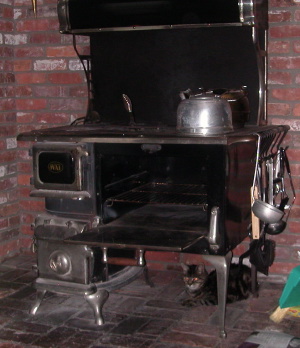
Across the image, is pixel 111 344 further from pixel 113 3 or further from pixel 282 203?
pixel 113 3

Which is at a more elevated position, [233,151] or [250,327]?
[233,151]

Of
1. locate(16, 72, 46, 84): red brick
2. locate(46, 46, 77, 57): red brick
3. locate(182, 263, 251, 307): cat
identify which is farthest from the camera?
locate(16, 72, 46, 84): red brick

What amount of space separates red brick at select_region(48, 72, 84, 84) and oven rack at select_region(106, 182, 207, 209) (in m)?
0.77

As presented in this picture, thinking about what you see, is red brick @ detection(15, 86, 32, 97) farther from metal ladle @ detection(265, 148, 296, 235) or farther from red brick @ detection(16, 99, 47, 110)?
metal ladle @ detection(265, 148, 296, 235)

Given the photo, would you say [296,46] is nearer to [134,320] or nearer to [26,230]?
[134,320]

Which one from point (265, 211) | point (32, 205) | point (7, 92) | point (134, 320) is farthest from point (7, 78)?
point (265, 211)

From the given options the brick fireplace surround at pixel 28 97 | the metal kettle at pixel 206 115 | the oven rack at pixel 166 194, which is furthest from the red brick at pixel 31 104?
the metal kettle at pixel 206 115

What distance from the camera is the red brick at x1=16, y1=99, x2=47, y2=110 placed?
3.40 metres

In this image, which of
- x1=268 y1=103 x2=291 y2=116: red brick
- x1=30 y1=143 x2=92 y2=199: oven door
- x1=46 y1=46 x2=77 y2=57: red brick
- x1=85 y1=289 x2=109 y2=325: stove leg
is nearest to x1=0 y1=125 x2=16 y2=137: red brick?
x1=46 y1=46 x2=77 y2=57: red brick

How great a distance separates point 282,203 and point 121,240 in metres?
0.85

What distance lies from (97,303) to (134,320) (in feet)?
0.65

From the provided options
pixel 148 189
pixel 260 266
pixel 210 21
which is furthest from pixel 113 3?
pixel 260 266

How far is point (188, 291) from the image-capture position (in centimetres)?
279

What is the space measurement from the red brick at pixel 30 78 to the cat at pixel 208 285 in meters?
1.45
